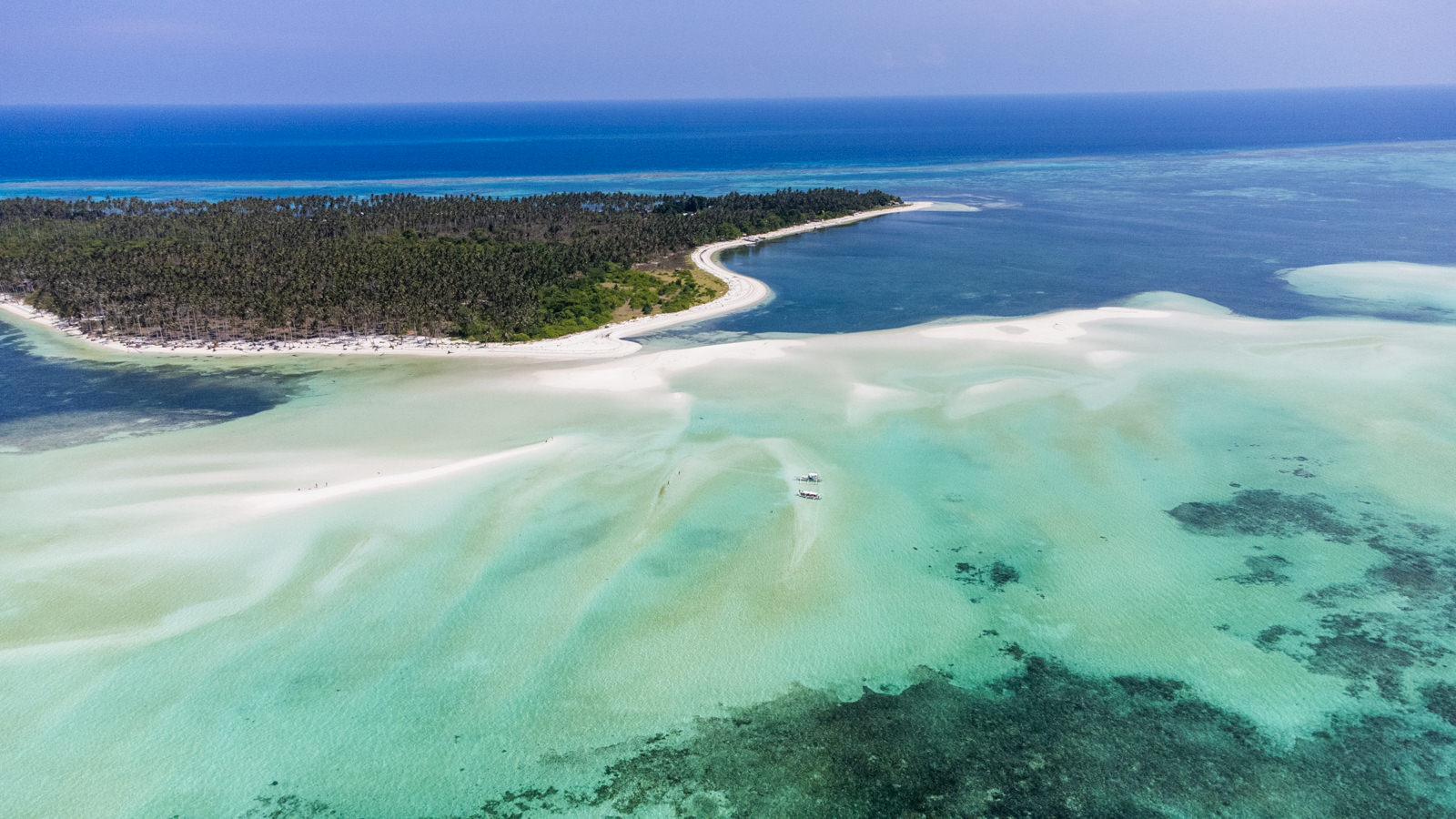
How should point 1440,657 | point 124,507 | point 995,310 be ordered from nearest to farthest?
point 1440,657 → point 124,507 → point 995,310

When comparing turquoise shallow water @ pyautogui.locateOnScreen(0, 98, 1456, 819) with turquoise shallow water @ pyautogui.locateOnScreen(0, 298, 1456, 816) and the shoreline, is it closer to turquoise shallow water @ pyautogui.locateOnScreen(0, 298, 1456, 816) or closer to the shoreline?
turquoise shallow water @ pyautogui.locateOnScreen(0, 298, 1456, 816)

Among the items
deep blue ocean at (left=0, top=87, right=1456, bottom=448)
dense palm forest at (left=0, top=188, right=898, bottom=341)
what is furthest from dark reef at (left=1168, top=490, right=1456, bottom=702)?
dense palm forest at (left=0, top=188, right=898, bottom=341)

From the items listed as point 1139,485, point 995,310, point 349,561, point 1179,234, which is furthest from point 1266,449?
point 1179,234

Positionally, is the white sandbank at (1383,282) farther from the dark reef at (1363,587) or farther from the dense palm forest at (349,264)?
the dense palm forest at (349,264)

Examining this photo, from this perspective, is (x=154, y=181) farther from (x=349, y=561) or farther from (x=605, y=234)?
(x=349, y=561)

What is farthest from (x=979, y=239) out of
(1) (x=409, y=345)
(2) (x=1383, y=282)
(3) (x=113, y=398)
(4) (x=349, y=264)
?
(3) (x=113, y=398)
